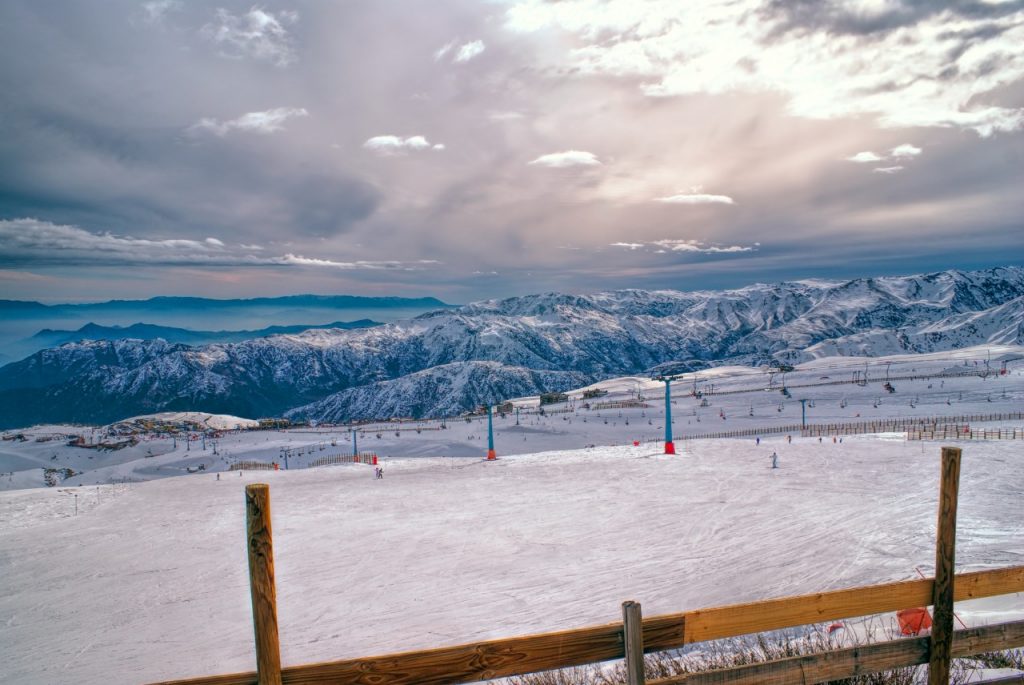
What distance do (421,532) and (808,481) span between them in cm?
1796

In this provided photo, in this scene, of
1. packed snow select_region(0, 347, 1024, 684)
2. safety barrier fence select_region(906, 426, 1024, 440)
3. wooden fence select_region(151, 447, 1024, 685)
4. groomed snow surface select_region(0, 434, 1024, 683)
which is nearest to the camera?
wooden fence select_region(151, 447, 1024, 685)

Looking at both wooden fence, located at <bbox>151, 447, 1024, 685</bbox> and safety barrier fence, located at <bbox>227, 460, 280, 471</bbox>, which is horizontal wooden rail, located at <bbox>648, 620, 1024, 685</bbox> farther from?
safety barrier fence, located at <bbox>227, 460, 280, 471</bbox>

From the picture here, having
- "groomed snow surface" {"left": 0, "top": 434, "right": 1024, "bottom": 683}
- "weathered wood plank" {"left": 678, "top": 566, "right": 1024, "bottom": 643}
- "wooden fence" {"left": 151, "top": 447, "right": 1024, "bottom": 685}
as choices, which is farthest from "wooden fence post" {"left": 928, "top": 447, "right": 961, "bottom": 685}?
"groomed snow surface" {"left": 0, "top": 434, "right": 1024, "bottom": 683}

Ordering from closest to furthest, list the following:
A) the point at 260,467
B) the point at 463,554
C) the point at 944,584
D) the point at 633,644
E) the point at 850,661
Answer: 1. the point at 633,644
2. the point at 850,661
3. the point at 944,584
4. the point at 463,554
5. the point at 260,467

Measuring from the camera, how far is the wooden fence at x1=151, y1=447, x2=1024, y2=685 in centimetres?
407

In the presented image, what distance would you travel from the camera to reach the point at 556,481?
3089cm

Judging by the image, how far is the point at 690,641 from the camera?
447cm

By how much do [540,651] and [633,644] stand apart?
2.27 ft

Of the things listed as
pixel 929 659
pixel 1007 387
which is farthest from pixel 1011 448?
pixel 1007 387

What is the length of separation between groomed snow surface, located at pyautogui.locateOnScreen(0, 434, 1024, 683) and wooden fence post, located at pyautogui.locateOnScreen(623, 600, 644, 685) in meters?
8.66

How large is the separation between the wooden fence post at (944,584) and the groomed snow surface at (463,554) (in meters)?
6.02

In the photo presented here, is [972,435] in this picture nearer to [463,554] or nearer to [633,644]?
[463,554]

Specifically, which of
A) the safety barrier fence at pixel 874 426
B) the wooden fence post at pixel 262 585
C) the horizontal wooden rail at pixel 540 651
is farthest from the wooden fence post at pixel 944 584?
the safety barrier fence at pixel 874 426

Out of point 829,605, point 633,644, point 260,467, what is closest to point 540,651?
point 633,644
